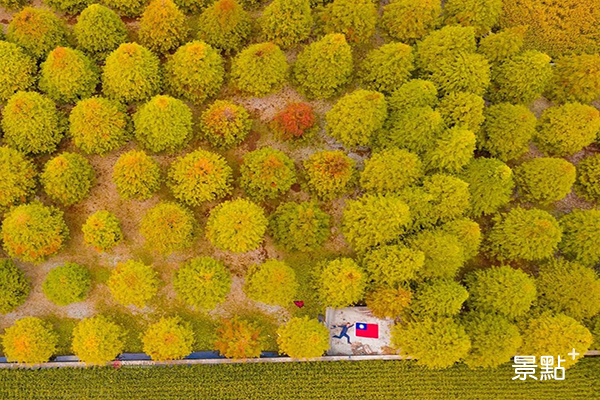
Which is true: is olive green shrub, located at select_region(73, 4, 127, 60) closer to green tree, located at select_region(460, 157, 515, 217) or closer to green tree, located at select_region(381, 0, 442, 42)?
green tree, located at select_region(381, 0, 442, 42)

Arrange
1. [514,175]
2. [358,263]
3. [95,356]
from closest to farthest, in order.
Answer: [95,356]
[358,263]
[514,175]

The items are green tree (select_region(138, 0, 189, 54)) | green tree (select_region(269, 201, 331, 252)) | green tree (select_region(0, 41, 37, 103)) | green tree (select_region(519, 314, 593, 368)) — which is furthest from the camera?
green tree (select_region(138, 0, 189, 54))

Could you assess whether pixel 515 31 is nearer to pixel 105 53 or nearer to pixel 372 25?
pixel 372 25

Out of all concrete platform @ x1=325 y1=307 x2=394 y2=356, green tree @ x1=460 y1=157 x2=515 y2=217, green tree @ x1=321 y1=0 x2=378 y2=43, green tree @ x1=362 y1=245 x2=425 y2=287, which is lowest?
concrete platform @ x1=325 y1=307 x2=394 y2=356

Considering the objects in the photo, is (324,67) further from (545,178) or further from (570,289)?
(570,289)

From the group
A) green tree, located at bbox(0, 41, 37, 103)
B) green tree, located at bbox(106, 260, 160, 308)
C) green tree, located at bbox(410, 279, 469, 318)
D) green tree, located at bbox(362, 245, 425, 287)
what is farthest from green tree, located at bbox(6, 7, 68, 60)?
green tree, located at bbox(410, 279, 469, 318)

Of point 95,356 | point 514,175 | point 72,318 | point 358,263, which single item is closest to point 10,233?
point 72,318

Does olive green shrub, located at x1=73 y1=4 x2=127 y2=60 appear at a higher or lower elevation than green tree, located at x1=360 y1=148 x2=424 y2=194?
higher
